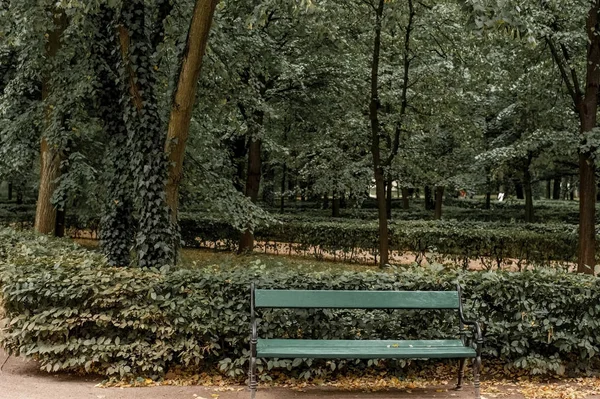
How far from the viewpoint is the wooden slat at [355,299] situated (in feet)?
15.8

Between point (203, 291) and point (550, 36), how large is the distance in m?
9.27

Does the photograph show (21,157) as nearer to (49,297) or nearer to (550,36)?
(49,297)

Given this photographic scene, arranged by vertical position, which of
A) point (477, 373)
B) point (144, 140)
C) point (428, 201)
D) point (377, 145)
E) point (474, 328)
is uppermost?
point (377, 145)

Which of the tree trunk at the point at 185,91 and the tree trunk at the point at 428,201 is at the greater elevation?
the tree trunk at the point at 185,91

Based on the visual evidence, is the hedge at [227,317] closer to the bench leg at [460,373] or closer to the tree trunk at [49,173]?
the bench leg at [460,373]

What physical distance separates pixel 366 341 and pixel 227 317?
1.27 metres

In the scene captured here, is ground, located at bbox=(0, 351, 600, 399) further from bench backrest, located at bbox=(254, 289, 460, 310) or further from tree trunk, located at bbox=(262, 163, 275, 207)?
tree trunk, located at bbox=(262, 163, 275, 207)

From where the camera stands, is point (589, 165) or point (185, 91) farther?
point (589, 165)

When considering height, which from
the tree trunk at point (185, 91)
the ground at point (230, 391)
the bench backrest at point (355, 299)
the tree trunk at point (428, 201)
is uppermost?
the tree trunk at point (185, 91)

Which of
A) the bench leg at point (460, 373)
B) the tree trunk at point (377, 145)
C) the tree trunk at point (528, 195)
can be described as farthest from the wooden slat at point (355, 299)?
the tree trunk at point (528, 195)

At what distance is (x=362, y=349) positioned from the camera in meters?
4.65

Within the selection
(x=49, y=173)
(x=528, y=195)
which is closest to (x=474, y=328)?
(x=49, y=173)

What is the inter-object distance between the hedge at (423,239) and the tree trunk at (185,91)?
855cm

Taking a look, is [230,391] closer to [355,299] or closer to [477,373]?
[355,299]
